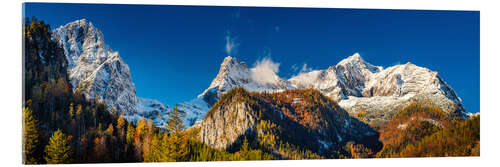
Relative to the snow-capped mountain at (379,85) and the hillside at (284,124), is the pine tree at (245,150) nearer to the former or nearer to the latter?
the hillside at (284,124)

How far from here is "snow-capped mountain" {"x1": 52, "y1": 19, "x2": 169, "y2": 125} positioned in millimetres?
7938

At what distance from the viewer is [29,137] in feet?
22.7

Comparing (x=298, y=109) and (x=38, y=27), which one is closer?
(x=38, y=27)

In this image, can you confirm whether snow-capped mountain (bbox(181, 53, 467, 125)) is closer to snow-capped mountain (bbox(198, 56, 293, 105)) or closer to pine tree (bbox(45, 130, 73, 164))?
snow-capped mountain (bbox(198, 56, 293, 105))

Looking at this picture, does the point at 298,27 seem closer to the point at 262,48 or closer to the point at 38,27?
the point at 262,48

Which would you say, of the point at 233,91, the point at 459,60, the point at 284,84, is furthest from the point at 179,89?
the point at 459,60

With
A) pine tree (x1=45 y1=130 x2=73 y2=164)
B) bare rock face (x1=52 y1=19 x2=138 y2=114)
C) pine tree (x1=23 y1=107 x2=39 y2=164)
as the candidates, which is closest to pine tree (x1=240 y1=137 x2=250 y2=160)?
bare rock face (x1=52 y1=19 x2=138 y2=114)

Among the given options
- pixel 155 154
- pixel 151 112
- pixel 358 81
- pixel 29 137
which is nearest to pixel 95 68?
pixel 151 112

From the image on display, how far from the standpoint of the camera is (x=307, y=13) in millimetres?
8656

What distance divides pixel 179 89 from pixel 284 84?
3389mm

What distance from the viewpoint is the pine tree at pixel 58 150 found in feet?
23.1

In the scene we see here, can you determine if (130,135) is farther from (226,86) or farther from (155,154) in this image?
(226,86)

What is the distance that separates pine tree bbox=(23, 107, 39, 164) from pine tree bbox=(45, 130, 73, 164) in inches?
12.0

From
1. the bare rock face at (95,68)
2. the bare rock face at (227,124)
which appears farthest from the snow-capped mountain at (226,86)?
the bare rock face at (95,68)
